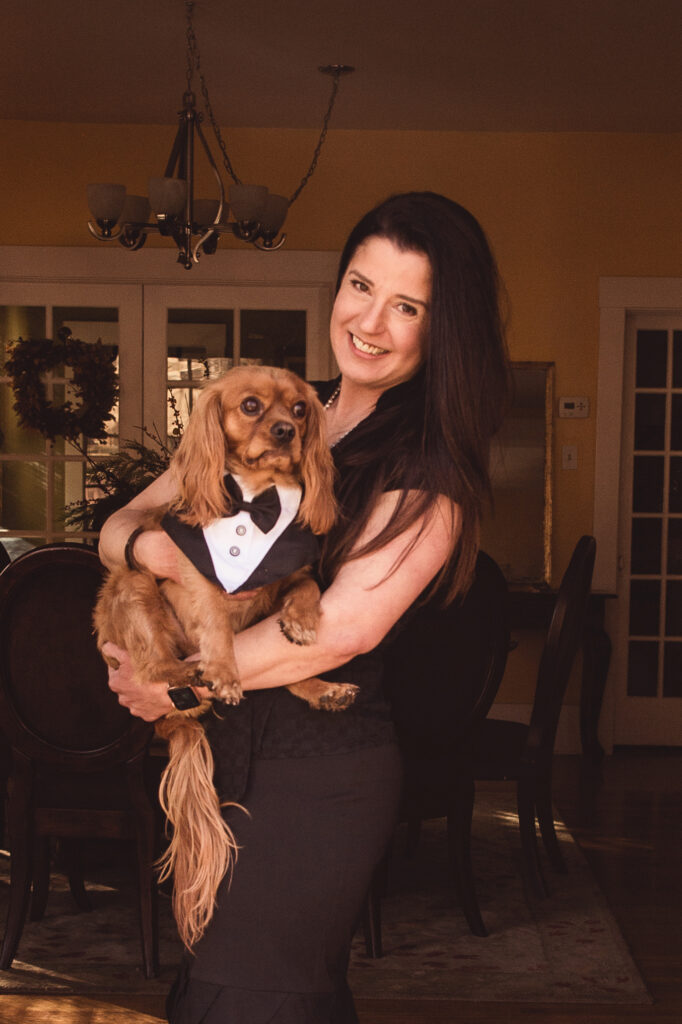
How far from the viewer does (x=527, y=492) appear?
18.4 feet

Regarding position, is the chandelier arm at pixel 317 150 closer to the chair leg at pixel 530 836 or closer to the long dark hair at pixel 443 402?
the chair leg at pixel 530 836

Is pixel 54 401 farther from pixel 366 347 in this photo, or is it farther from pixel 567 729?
pixel 366 347

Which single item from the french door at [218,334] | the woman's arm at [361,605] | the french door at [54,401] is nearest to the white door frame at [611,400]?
the french door at [218,334]

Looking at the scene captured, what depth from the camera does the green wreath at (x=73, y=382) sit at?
194 inches

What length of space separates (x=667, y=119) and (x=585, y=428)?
1.59m

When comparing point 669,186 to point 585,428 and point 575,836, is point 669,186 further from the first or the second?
point 575,836

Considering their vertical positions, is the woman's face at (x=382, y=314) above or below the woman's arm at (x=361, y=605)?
above

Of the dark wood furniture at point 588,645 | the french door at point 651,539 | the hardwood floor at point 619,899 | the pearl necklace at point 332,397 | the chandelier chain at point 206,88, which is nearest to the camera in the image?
the pearl necklace at point 332,397

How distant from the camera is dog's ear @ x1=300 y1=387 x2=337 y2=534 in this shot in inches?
54.0

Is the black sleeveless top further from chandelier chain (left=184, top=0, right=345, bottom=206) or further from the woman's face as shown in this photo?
chandelier chain (left=184, top=0, right=345, bottom=206)

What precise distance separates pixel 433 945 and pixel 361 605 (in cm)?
210

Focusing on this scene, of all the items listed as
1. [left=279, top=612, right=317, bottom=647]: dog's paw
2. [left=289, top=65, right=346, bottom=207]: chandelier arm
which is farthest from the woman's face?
[left=289, top=65, right=346, bottom=207]: chandelier arm

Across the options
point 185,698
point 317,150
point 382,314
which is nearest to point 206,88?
point 317,150

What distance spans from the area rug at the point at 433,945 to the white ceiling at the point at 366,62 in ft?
10.4
